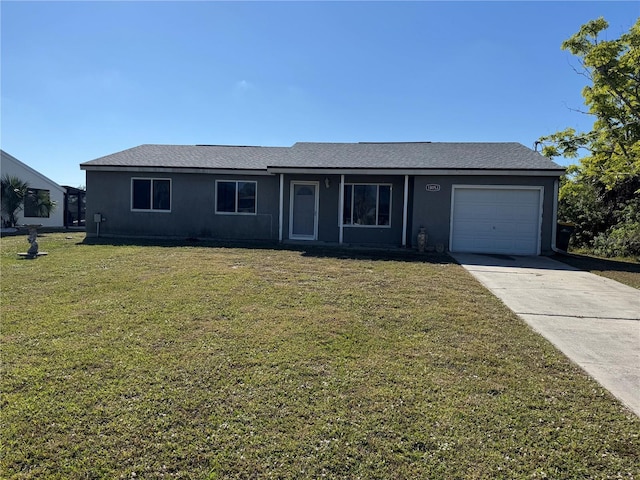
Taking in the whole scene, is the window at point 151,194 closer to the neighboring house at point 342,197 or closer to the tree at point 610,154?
the neighboring house at point 342,197

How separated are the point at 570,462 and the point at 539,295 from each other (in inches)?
197

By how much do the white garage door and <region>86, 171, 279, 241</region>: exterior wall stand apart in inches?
244

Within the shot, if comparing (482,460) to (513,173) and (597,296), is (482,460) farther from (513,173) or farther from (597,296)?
(513,173)

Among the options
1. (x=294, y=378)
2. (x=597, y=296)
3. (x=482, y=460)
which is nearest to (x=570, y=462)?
(x=482, y=460)

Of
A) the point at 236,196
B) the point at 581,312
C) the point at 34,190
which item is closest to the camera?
the point at 581,312

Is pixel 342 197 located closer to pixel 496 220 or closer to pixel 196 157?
pixel 496 220

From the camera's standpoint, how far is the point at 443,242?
1245 cm

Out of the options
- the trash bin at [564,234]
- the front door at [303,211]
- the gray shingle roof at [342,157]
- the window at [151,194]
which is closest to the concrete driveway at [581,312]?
the trash bin at [564,234]

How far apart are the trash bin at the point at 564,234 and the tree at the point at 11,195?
23967mm

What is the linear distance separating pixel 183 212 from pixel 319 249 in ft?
18.0

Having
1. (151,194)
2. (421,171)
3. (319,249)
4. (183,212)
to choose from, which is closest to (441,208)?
(421,171)

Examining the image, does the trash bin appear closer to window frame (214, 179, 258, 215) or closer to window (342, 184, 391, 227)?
window (342, 184, 391, 227)

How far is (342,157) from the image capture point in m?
14.4

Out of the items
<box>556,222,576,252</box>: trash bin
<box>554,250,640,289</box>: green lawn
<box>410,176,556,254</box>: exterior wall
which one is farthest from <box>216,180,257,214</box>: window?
<box>556,222,576,252</box>: trash bin
